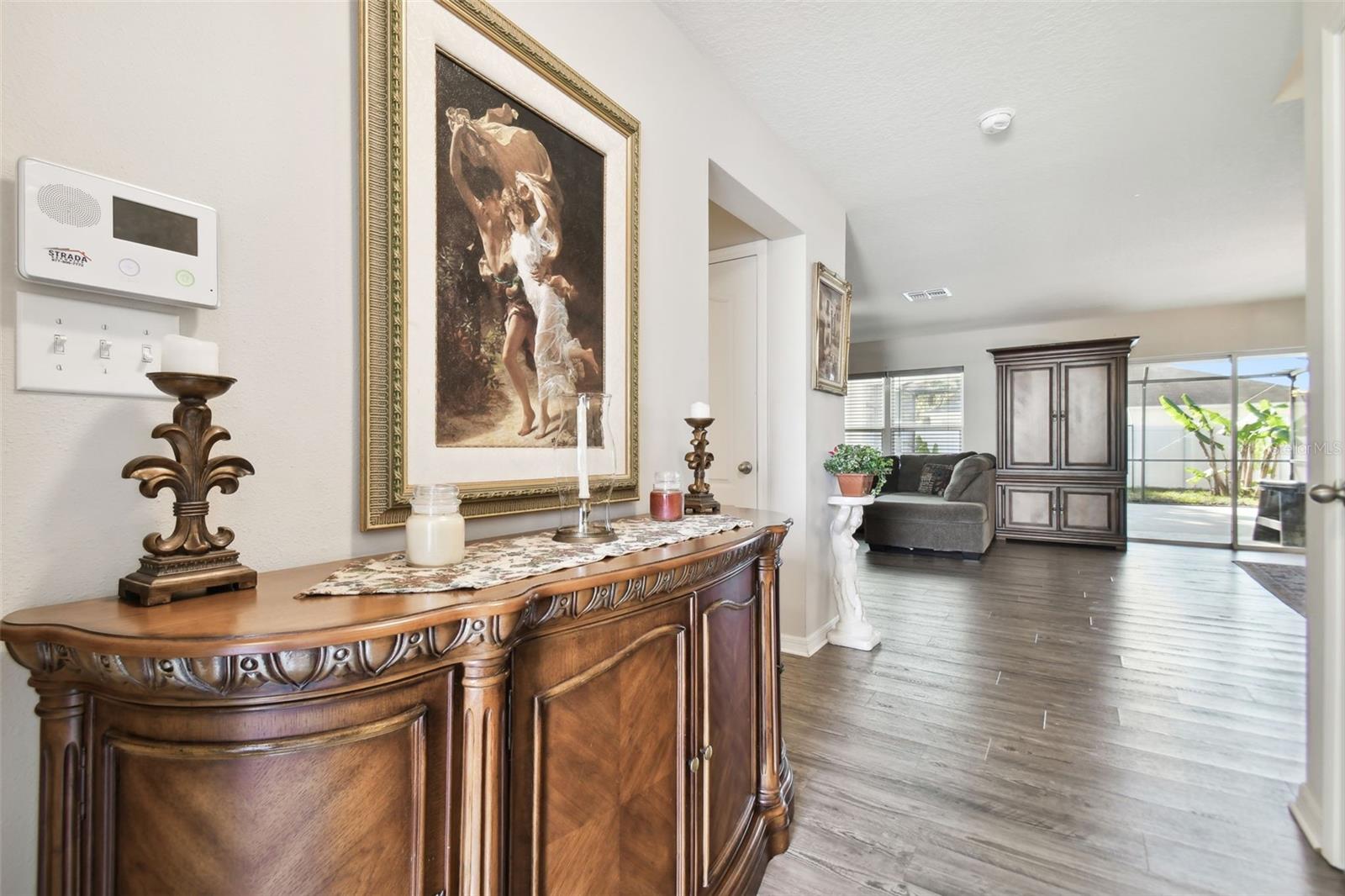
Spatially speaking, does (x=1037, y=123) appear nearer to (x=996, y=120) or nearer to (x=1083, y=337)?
(x=996, y=120)

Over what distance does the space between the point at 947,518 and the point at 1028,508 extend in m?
1.56

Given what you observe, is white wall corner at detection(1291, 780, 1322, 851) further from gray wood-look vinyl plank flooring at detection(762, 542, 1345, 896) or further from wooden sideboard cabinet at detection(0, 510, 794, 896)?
wooden sideboard cabinet at detection(0, 510, 794, 896)

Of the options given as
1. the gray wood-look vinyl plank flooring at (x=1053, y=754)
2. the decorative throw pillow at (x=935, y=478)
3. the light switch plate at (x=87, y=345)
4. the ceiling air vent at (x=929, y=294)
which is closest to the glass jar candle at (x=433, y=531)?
the light switch plate at (x=87, y=345)

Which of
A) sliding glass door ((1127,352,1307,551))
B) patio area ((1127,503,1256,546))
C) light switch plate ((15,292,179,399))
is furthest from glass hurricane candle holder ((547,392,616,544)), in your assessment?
patio area ((1127,503,1256,546))

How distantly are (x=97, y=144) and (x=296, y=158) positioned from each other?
0.85 feet

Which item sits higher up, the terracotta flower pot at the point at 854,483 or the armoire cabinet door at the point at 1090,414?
the armoire cabinet door at the point at 1090,414

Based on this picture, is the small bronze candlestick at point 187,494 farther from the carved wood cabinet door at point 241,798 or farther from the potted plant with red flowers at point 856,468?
the potted plant with red flowers at point 856,468

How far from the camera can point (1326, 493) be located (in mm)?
1574

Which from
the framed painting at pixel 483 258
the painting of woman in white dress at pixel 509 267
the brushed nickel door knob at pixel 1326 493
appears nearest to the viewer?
the framed painting at pixel 483 258

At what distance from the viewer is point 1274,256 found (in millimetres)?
4742

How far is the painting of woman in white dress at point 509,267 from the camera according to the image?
4.04ft

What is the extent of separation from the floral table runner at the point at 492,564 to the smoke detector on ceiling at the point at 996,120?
242 cm

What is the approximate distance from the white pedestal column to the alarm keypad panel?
2879 mm

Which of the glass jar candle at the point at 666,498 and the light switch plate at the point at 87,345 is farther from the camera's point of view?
the glass jar candle at the point at 666,498
